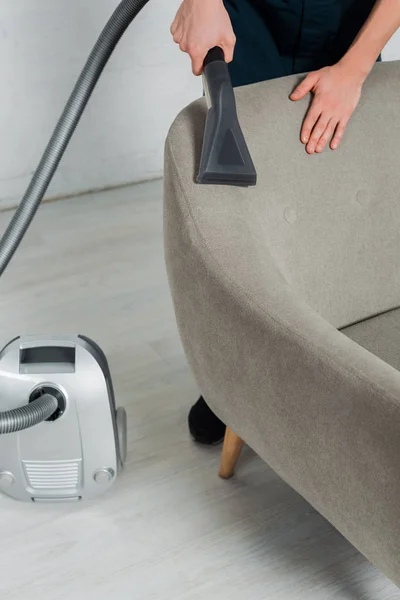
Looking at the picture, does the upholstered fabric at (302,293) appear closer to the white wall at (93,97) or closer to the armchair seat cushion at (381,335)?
the armchair seat cushion at (381,335)

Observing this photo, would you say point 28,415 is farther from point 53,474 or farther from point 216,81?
point 216,81

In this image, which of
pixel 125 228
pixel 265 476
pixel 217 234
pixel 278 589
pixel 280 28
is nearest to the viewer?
pixel 217 234

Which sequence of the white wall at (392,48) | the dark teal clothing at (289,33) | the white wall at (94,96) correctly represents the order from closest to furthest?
the dark teal clothing at (289,33) < the white wall at (94,96) < the white wall at (392,48)

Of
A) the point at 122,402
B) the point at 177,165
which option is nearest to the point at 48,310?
the point at 122,402

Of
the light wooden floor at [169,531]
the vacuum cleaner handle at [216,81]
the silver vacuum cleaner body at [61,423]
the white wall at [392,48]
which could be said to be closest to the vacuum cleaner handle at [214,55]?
the vacuum cleaner handle at [216,81]

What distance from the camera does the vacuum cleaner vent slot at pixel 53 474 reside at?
1.47m

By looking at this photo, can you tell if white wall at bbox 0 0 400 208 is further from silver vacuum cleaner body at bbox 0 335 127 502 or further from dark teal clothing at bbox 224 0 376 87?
silver vacuum cleaner body at bbox 0 335 127 502

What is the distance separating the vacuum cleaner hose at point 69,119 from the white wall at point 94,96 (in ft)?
4.07

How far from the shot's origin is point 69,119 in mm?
1441

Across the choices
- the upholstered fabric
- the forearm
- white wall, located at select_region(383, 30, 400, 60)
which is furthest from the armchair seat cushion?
white wall, located at select_region(383, 30, 400, 60)

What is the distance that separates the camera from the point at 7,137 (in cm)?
269

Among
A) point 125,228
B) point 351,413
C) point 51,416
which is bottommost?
point 125,228

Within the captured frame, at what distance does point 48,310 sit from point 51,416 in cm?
80

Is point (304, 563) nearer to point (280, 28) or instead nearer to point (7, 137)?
point (280, 28)
